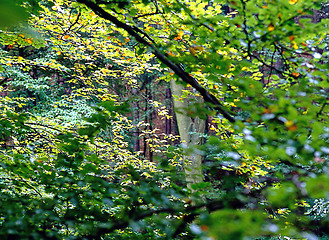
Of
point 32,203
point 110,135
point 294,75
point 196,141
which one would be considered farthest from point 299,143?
point 110,135

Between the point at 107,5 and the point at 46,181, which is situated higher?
the point at 107,5

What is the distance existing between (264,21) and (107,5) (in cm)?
128

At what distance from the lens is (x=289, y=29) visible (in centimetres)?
169

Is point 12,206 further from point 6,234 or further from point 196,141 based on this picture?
point 196,141

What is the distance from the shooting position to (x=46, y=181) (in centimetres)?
185

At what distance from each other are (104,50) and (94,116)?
8.72 ft

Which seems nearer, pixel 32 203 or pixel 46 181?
pixel 32 203

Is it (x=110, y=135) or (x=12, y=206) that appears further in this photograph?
(x=110, y=135)

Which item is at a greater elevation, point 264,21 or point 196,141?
point 196,141

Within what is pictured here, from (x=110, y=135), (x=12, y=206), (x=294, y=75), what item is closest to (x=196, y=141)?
(x=110, y=135)

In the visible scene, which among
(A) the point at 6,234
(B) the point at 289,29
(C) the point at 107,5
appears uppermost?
(C) the point at 107,5

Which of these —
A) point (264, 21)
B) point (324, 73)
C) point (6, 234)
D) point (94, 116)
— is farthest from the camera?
point (94, 116)

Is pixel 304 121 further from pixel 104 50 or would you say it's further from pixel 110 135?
pixel 110 135

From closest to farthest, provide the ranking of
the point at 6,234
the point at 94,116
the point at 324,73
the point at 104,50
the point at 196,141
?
the point at 6,234 < the point at 324,73 < the point at 94,116 < the point at 104,50 < the point at 196,141
